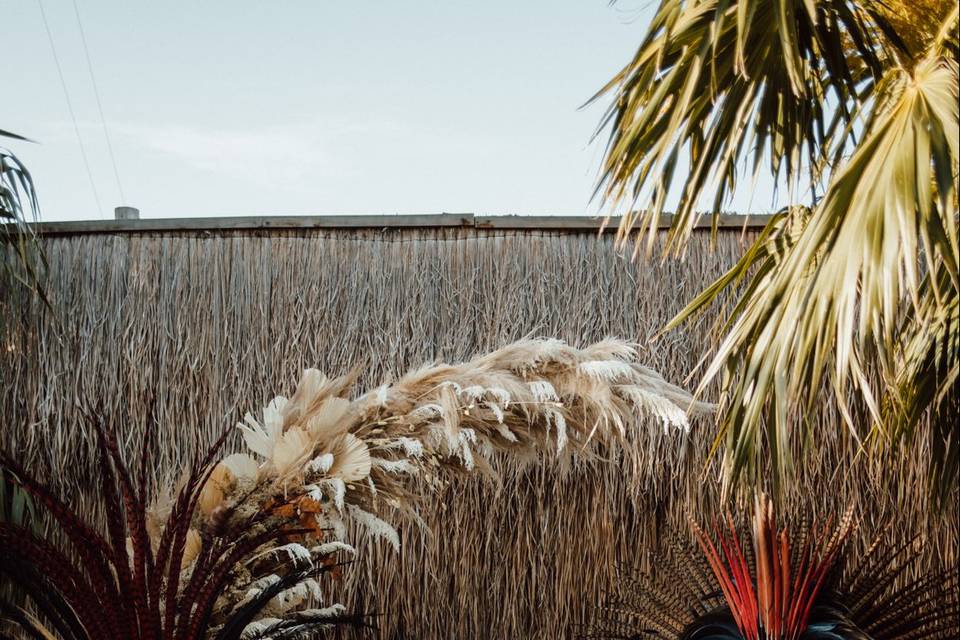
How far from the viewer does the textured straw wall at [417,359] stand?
375 cm

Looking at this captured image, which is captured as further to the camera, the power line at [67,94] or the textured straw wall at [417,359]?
the power line at [67,94]

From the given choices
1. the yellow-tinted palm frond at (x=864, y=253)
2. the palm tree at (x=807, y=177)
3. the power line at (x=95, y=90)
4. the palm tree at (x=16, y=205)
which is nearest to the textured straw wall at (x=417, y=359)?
the palm tree at (x=16, y=205)

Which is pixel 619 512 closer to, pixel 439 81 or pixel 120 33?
pixel 439 81

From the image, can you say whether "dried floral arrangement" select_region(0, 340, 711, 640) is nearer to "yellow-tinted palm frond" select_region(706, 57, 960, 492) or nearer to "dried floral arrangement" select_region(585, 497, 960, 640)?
"yellow-tinted palm frond" select_region(706, 57, 960, 492)

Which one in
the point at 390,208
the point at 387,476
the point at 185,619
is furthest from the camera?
the point at 390,208

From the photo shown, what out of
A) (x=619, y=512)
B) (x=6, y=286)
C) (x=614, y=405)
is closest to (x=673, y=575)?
(x=619, y=512)

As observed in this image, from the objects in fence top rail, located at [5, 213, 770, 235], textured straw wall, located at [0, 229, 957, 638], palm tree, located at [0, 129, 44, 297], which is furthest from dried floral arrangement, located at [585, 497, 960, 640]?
palm tree, located at [0, 129, 44, 297]

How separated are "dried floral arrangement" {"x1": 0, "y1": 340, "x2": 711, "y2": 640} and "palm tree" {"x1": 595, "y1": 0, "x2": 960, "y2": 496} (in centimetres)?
30

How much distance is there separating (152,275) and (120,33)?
6.05 feet

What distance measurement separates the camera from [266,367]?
385 centimetres

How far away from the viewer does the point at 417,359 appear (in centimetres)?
385

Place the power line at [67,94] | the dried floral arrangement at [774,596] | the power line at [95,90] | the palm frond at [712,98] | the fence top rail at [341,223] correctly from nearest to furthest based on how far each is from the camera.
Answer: the palm frond at [712,98], the dried floral arrangement at [774,596], the fence top rail at [341,223], the power line at [67,94], the power line at [95,90]

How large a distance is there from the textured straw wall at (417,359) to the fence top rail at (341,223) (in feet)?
0.12

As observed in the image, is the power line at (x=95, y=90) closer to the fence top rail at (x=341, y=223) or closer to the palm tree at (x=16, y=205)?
the fence top rail at (x=341, y=223)
